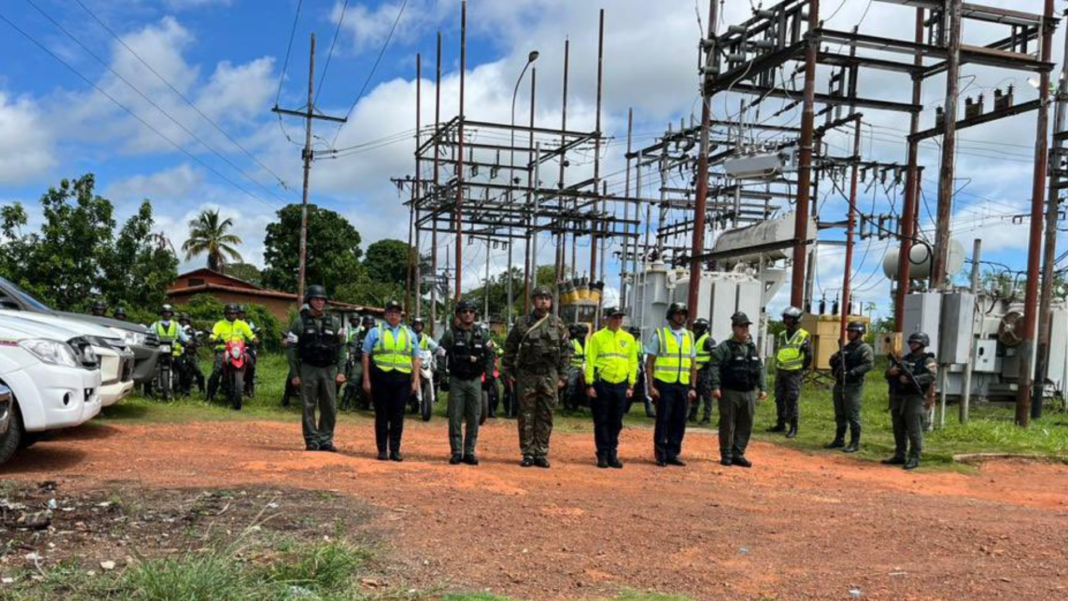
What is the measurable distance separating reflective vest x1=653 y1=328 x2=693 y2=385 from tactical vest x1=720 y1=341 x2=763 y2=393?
1.78ft

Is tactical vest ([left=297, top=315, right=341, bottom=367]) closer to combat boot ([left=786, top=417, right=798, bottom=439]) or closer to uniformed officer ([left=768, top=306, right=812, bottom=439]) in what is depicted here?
uniformed officer ([left=768, top=306, right=812, bottom=439])

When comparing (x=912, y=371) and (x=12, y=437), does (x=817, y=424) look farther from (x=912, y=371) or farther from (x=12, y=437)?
(x=12, y=437)

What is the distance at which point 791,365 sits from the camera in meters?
13.4

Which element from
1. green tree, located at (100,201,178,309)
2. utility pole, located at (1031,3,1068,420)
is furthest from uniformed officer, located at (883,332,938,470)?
green tree, located at (100,201,178,309)

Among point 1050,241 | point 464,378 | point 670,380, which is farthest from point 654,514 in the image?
point 1050,241

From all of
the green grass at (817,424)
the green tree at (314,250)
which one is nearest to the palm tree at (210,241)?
the green tree at (314,250)

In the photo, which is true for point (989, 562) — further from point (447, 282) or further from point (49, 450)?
point (447, 282)

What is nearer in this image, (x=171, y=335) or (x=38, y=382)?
(x=38, y=382)

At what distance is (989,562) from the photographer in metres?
5.89

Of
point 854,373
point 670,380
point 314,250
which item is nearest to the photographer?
point 670,380

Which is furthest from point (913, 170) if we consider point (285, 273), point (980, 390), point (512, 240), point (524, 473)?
point (285, 273)

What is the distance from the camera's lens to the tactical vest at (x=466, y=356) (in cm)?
941

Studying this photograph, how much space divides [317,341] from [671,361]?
12.9 ft

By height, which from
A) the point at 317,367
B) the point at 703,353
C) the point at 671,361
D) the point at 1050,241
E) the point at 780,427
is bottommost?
the point at 780,427
